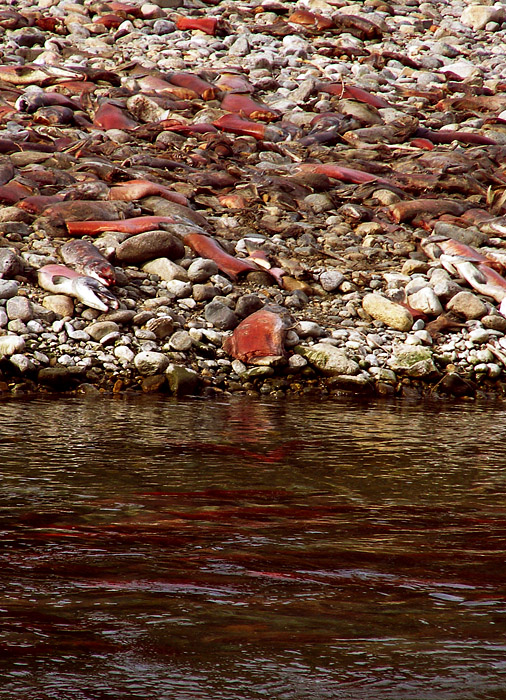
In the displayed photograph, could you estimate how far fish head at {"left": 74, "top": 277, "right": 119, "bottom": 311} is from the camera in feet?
23.9

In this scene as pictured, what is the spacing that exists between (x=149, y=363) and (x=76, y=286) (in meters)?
1.10

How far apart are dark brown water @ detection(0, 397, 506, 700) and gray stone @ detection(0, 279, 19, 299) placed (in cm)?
245

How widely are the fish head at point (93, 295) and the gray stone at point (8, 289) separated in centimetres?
54

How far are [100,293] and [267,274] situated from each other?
73.7 inches

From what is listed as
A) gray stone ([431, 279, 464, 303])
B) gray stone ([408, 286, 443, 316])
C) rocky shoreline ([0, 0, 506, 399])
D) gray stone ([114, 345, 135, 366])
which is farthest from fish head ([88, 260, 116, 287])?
gray stone ([431, 279, 464, 303])

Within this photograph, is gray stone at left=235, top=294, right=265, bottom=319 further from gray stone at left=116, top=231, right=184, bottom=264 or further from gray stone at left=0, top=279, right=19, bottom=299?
gray stone at left=0, top=279, right=19, bottom=299

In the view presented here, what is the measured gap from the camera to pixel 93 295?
7281mm

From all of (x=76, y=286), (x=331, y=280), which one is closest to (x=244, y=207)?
(x=331, y=280)

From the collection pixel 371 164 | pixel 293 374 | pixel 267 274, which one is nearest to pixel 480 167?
pixel 371 164

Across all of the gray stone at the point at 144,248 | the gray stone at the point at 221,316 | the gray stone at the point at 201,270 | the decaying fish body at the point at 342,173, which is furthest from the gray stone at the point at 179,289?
the decaying fish body at the point at 342,173

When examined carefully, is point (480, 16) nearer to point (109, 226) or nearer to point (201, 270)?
point (109, 226)

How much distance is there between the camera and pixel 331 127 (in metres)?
13.8

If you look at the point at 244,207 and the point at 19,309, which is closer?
the point at 19,309

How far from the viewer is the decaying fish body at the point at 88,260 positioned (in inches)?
300
